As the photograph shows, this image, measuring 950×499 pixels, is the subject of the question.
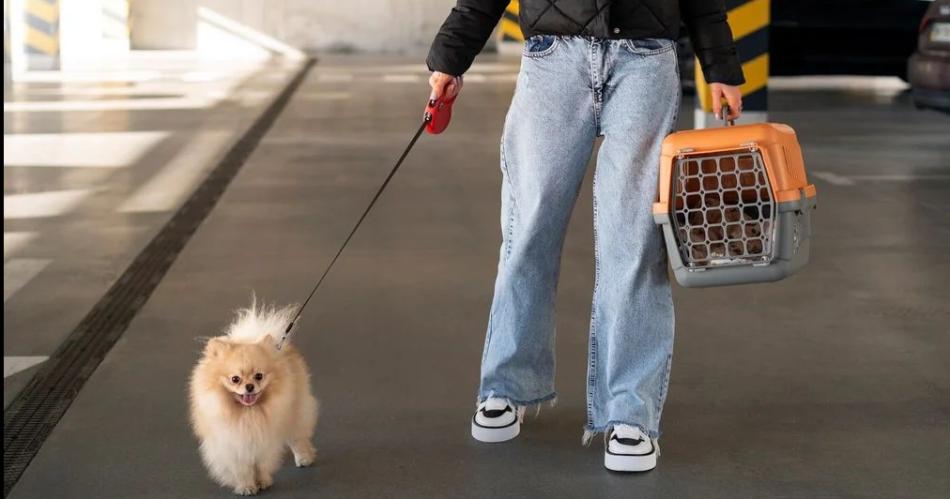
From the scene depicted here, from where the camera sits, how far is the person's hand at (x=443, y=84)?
125 inches

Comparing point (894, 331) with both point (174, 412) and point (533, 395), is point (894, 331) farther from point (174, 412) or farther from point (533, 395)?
point (174, 412)

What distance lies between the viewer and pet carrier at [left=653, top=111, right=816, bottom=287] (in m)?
2.84

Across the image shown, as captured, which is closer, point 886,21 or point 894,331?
point 894,331

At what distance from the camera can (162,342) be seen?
14.2ft

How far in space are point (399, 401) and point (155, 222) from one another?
10.9 ft

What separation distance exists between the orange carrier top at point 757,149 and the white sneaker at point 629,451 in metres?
0.52

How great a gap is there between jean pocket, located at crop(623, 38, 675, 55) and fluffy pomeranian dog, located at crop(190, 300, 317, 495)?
0.97m

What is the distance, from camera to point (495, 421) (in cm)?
331

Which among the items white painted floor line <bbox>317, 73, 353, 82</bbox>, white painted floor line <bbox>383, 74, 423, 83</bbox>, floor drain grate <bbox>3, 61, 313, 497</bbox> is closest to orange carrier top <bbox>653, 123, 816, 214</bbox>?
floor drain grate <bbox>3, 61, 313, 497</bbox>

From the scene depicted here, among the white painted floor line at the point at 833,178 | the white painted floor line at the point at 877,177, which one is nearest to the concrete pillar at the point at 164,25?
the white painted floor line at the point at 833,178

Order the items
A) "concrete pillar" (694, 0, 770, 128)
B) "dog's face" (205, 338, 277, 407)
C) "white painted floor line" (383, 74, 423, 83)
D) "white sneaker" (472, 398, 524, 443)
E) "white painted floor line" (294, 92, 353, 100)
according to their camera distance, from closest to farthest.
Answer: "dog's face" (205, 338, 277, 407)
"white sneaker" (472, 398, 524, 443)
"concrete pillar" (694, 0, 770, 128)
"white painted floor line" (294, 92, 353, 100)
"white painted floor line" (383, 74, 423, 83)

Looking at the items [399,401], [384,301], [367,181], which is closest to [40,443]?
[399,401]

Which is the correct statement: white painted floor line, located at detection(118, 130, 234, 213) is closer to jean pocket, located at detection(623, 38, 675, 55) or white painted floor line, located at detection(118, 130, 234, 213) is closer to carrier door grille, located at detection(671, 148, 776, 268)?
jean pocket, located at detection(623, 38, 675, 55)

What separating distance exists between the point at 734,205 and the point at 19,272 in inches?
140
